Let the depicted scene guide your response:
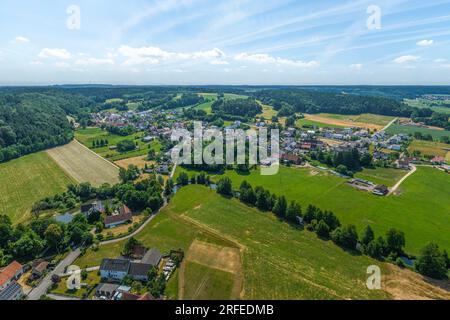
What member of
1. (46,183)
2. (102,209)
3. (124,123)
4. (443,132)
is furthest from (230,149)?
(443,132)

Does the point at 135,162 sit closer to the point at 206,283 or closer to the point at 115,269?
the point at 115,269

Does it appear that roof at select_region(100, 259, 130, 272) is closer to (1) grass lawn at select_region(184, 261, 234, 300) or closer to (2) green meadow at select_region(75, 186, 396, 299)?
(2) green meadow at select_region(75, 186, 396, 299)

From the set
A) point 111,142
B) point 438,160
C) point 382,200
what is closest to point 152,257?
point 382,200

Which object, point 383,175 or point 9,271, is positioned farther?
point 383,175

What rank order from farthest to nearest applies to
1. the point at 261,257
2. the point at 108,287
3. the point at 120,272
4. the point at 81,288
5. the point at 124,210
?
the point at 124,210 < the point at 261,257 < the point at 120,272 < the point at 81,288 < the point at 108,287

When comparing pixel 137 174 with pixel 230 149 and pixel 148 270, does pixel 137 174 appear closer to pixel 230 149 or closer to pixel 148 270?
pixel 230 149

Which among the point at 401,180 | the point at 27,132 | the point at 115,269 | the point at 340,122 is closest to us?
the point at 115,269
